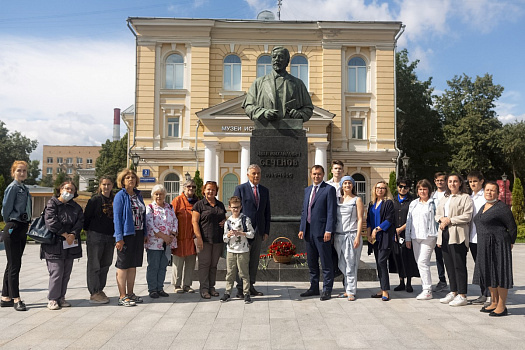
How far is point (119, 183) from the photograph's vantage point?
6465 mm

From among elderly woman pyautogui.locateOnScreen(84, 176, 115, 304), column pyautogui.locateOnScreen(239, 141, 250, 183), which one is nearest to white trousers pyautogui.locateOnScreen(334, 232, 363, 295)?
elderly woman pyautogui.locateOnScreen(84, 176, 115, 304)

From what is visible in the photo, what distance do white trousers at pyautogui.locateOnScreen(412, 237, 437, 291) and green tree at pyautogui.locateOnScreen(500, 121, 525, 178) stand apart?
104ft

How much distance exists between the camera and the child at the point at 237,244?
21.0 ft

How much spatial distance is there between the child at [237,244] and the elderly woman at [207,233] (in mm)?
274

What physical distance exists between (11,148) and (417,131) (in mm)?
41822

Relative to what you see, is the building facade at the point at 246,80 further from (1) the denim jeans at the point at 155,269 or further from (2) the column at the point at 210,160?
(1) the denim jeans at the point at 155,269

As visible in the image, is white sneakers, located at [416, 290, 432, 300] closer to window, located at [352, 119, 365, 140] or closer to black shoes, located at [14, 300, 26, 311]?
black shoes, located at [14, 300, 26, 311]

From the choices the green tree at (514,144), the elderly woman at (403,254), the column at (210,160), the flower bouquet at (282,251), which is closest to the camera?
the elderly woman at (403,254)

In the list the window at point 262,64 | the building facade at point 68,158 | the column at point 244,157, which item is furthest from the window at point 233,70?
the building facade at point 68,158

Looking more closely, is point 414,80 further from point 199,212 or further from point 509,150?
point 199,212

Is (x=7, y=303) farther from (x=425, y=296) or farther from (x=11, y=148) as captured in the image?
(x=11, y=148)

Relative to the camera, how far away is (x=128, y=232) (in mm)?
6152

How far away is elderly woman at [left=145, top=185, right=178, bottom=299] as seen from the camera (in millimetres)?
6637

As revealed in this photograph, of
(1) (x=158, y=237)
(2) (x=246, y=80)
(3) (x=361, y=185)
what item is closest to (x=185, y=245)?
(1) (x=158, y=237)
